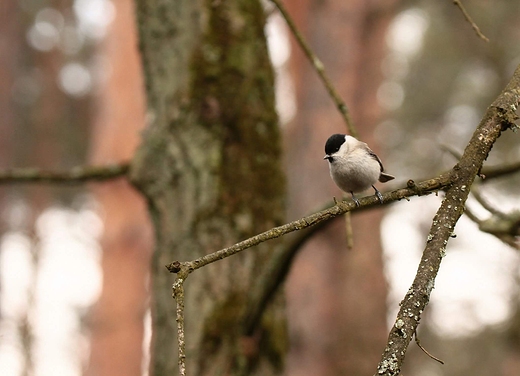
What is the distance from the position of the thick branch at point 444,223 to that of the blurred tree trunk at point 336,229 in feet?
18.2

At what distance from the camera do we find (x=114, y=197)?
8047 mm

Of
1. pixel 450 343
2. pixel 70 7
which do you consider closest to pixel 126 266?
pixel 70 7

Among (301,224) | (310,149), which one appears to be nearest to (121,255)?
(310,149)

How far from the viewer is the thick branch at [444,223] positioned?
3.93 ft

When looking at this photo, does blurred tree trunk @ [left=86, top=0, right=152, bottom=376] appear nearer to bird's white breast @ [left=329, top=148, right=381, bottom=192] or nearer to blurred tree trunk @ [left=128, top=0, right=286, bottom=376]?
blurred tree trunk @ [left=128, top=0, right=286, bottom=376]

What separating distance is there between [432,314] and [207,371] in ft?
35.7

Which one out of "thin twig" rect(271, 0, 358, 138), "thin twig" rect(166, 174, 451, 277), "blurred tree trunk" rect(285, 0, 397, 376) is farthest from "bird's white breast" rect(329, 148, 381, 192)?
"blurred tree trunk" rect(285, 0, 397, 376)

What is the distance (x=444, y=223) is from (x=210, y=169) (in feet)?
5.01

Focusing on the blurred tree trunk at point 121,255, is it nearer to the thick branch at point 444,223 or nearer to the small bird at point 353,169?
the small bird at point 353,169

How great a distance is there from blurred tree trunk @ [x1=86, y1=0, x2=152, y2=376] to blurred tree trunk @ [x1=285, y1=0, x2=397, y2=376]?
2021 mm

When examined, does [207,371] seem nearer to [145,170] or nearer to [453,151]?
[145,170]

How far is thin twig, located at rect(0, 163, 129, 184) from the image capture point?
2805mm

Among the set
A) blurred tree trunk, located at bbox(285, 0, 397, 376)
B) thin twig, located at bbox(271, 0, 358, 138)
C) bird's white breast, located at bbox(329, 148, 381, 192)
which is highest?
blurred tree trunk, located at bbox(285, 0, 397, 376)

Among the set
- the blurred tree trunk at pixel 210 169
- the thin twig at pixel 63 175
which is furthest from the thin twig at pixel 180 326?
the thin twig at pixel 63 175
